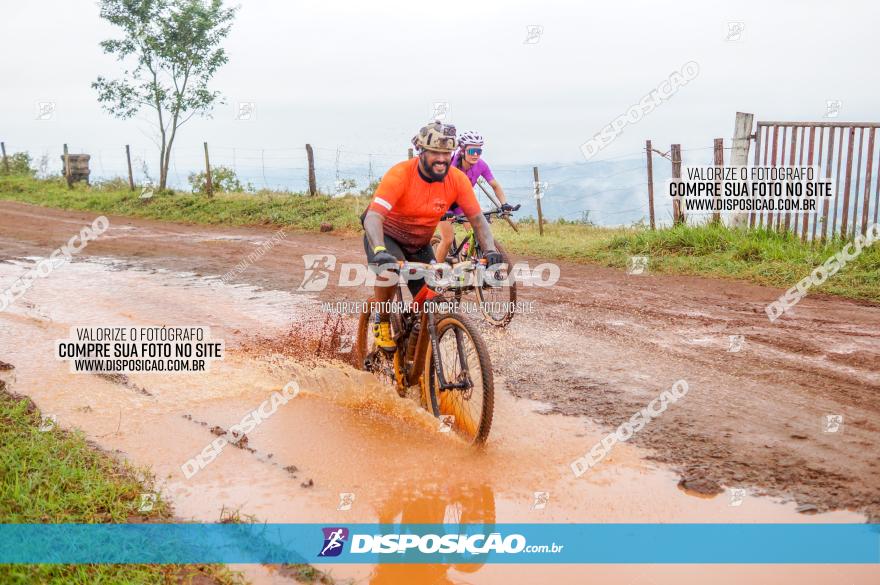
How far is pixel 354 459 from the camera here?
16.5 ft

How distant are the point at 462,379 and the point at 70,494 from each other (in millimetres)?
2598

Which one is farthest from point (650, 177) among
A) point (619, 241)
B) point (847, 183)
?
point (847, 183)

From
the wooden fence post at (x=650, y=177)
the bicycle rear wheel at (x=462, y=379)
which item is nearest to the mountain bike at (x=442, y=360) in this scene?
the bicycle rear wheel at (x=462, y=379)

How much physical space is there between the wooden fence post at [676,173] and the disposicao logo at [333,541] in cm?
1154

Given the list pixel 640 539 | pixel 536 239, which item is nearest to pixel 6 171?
pixel 536 239

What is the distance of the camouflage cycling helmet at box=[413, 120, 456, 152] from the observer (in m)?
5.35

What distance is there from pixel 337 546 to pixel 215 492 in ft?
3.41

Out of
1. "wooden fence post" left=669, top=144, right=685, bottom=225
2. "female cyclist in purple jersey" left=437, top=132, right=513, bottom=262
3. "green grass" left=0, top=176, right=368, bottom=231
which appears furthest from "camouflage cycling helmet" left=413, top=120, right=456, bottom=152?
"green grass" left=0, top=176, right=368, bottom=231

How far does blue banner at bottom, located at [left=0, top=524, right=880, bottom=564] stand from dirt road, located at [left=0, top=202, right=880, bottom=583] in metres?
0.12

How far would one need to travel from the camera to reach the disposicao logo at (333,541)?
3.91m

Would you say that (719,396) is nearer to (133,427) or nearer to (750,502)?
(750,502)

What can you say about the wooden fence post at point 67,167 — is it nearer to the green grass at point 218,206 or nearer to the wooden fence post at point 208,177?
the green grass at point 218,206

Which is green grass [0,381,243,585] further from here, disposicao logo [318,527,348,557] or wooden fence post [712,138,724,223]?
wooden fence post [712,138,724,223]

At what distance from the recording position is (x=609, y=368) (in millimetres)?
6820
